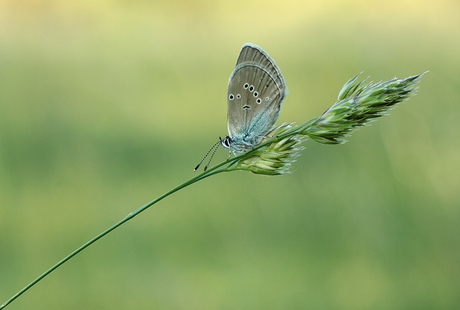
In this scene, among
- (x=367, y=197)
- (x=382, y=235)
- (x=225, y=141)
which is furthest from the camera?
(x=367, y=197)

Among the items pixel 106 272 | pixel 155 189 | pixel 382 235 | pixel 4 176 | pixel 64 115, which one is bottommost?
pixel 382 235

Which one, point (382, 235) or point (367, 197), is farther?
point (367, 197)

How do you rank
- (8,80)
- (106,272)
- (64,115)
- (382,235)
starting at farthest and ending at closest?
(8,80) < (64,115) < (382,235) < (106,272)

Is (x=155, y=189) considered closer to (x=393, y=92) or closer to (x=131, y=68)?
(x=131, y=68)

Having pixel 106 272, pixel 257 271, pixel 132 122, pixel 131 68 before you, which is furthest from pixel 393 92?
pixel 131 68
